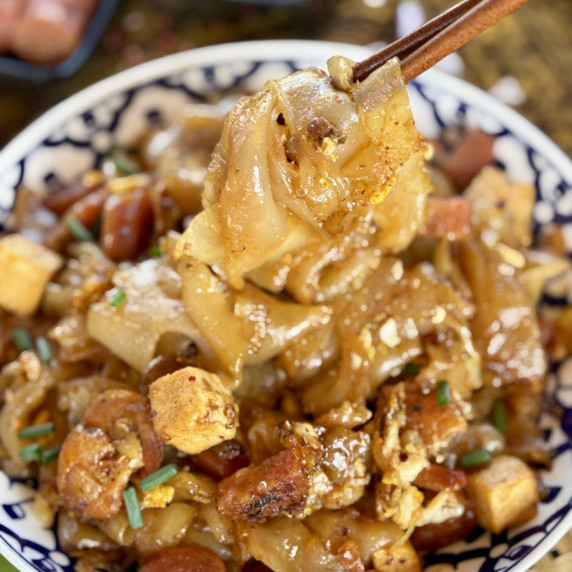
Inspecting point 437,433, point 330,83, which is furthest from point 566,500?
point 330,83

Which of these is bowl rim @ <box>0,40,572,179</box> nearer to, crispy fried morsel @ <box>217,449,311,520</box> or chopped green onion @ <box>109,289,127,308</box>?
chopped green onion @ <box>109,289,127,308</box>

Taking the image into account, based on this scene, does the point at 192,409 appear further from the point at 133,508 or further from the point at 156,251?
the point at 156,251

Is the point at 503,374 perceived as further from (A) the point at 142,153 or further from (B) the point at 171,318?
(A) the point at 142,153

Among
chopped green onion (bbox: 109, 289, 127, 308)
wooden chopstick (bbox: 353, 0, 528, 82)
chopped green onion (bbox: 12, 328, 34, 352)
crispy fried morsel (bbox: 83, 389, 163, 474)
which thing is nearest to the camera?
wooden chopstick (bbox: 353, 0, 528, 82)

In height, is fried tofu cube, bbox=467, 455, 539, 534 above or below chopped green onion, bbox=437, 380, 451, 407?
below

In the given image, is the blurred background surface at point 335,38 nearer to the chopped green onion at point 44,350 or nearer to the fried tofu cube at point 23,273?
the fried tofu cube at point 23,273

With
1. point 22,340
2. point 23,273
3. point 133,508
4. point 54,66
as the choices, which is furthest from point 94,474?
point 54,66

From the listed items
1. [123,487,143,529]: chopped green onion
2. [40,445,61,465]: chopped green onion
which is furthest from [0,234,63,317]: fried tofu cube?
[123,487,143,529]: chopped green onion
